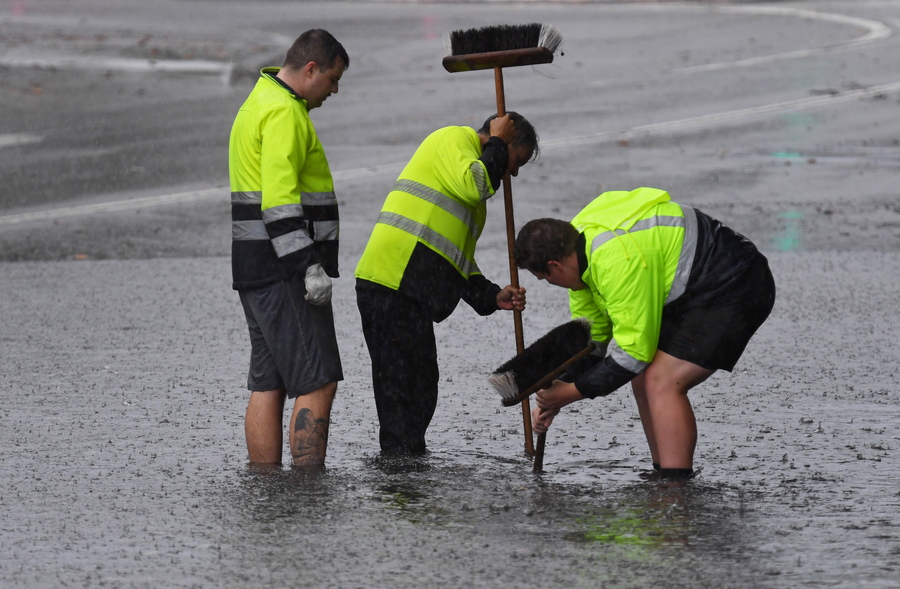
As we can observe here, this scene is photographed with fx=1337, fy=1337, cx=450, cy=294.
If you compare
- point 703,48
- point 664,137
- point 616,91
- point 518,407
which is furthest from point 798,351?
point 703,48

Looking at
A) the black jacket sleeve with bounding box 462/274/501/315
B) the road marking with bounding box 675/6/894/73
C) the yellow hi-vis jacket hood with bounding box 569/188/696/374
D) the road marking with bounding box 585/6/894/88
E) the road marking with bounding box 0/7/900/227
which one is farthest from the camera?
the road marking with bounding box 675/6/894/73

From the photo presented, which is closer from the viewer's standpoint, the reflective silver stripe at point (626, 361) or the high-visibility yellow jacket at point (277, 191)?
the reflective silver stripe at point (626, 361)

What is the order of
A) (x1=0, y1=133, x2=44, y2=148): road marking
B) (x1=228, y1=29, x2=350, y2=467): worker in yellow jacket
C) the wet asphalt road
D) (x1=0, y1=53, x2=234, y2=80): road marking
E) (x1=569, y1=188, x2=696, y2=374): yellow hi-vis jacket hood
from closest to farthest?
the wet asphalt road < (x1=569, y1=188, x2=696, y2=374): yellow hi-vis jacket hood < (x1=228, y1=29, x2=350, y2=467): worker in yellow jacket < (x1=0, y1=133, x2=44, y2=148): road marking < (x1=0, y1=53, x2=234, y2=80): road marking

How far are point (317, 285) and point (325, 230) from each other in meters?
0.32

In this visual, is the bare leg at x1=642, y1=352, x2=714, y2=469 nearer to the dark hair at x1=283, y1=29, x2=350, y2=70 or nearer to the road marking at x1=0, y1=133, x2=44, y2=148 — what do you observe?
the dark hair at x1=283, y1=29, x2=350, y2=70

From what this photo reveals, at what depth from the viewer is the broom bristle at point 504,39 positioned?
530 centimetres

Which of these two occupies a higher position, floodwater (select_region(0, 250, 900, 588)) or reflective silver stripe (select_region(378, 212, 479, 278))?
reflective silver stripe (select_region(378, 212, 479, 278))

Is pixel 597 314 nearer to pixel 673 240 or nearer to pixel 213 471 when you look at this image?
pixel 673 240

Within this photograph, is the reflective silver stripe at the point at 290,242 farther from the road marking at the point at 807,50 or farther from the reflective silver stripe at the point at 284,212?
the road marking at the point at 807,50

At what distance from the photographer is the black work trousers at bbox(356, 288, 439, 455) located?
5273mm

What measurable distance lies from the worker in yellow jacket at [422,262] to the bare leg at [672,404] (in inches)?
29.8

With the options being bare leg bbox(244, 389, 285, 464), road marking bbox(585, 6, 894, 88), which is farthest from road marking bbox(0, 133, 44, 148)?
bare leg bbox(244, 389, 285, 464)

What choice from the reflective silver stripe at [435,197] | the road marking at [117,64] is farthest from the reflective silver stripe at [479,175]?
the road marking at [117,64]

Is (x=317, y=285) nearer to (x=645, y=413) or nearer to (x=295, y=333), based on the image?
(x=295, y=333)
